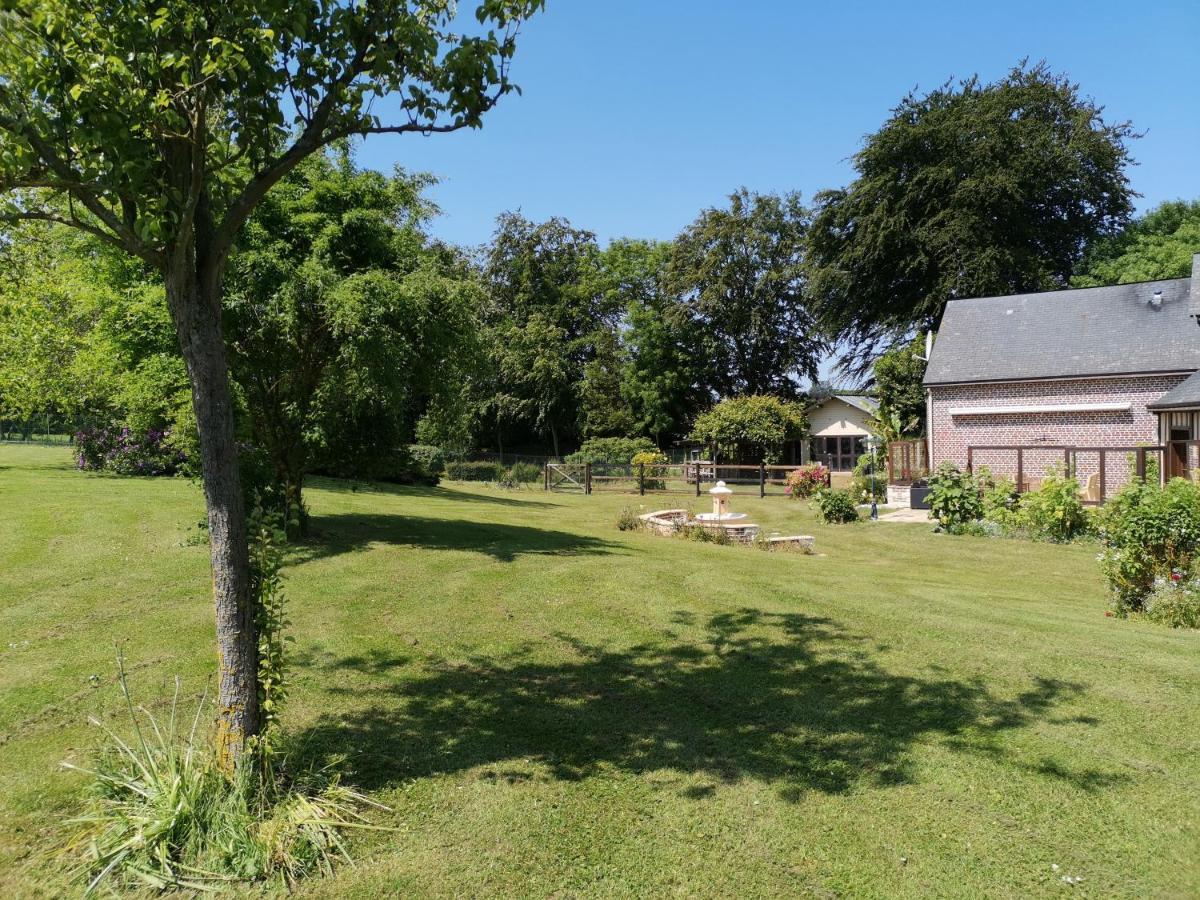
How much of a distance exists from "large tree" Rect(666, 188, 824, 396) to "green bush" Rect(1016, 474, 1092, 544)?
28.8 m

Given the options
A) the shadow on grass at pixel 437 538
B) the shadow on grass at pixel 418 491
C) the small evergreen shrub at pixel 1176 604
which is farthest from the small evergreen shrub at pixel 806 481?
the small evergreen shrub at pixel 1176 604

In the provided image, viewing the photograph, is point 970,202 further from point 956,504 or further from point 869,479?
point 956,504

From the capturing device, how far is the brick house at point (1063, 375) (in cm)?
2362

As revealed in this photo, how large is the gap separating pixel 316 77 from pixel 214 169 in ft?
3.38

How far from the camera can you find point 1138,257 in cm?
3712

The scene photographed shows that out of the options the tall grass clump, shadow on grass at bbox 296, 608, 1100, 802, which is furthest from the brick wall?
the tall grass clump

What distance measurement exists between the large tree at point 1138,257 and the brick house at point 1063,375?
10.3 metres

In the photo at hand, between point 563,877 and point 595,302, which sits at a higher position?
point 595,302

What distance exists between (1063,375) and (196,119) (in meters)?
27.1

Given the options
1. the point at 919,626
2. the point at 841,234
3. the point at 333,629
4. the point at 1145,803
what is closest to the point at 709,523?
the point at 919,626

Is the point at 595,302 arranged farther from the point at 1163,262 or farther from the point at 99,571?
the point at 99,571

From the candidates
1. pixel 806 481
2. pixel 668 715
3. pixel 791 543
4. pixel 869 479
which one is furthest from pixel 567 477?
pixel 668 715

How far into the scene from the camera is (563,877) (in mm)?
3625

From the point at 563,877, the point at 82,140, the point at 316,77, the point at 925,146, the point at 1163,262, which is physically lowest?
the point at 563,877
